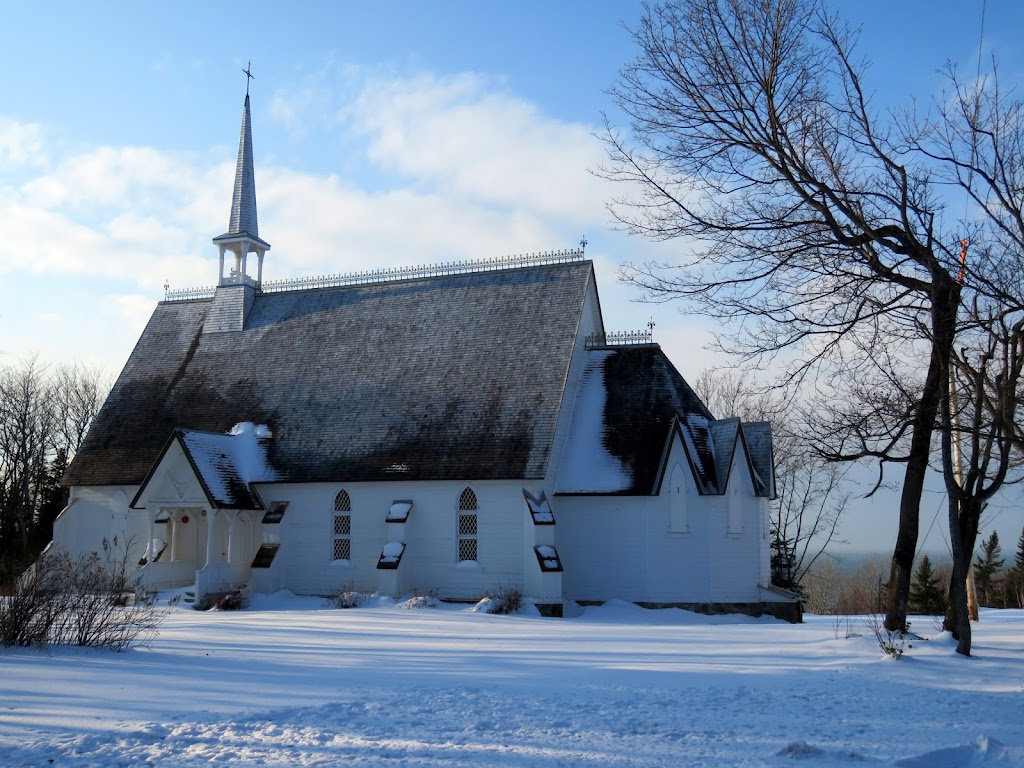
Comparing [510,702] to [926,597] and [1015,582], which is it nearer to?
[926,597]

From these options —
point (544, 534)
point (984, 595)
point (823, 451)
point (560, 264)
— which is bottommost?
point (984, 595)

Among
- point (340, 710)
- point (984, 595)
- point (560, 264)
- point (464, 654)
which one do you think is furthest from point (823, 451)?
point (984, 595)

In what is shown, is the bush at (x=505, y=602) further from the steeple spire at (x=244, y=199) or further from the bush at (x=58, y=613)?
the steeple spire at (x=244, y=199)

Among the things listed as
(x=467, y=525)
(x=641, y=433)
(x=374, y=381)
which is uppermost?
(x=374, y=381)

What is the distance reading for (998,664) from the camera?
47.6 ft

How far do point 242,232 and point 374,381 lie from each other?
10.4 metres

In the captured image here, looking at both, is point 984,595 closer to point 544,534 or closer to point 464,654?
point 544,534

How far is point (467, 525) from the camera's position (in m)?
28.7

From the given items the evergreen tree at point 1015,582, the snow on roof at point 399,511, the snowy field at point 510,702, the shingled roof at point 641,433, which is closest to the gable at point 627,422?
the shingled roof at point 641,433

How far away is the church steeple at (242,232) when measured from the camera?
3716 cm

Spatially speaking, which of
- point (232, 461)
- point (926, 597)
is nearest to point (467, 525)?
point (232, 461)

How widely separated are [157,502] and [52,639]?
53.8 feet

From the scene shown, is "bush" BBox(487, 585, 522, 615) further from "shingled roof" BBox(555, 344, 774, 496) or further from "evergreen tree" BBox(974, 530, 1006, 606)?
"evergreen tree" BBox(974, 530, 1006, 606)

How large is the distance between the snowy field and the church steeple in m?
21.8
